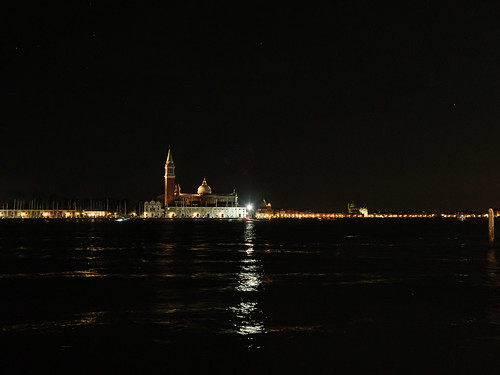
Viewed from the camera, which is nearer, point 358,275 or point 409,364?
point 409,364

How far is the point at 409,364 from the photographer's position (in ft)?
44.2

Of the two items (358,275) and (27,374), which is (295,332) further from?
(358,275)

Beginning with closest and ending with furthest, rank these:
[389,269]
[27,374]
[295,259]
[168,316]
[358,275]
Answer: [27,374], [168,316], [358,275], [389,269], [295,259]

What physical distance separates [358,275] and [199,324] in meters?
15.8

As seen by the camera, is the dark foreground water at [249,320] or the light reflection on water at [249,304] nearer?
the dark foreground water at [249,320]

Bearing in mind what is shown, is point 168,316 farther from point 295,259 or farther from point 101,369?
point 295,259

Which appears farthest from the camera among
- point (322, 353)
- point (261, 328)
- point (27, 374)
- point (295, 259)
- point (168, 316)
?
point (295, 259)

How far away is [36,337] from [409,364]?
32.2 feet

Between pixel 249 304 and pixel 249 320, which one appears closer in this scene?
pixel 249 320

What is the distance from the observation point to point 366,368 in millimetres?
13188

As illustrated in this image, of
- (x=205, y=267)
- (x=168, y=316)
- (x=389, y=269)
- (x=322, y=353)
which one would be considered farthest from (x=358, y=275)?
(x=322, y=353)

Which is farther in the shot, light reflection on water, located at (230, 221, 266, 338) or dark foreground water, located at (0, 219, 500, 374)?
light reflection on water, located at (230, 221, 266, 338)

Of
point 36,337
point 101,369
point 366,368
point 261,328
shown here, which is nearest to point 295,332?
point 261,328

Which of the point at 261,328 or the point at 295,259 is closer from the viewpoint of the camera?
the point at 261,328
